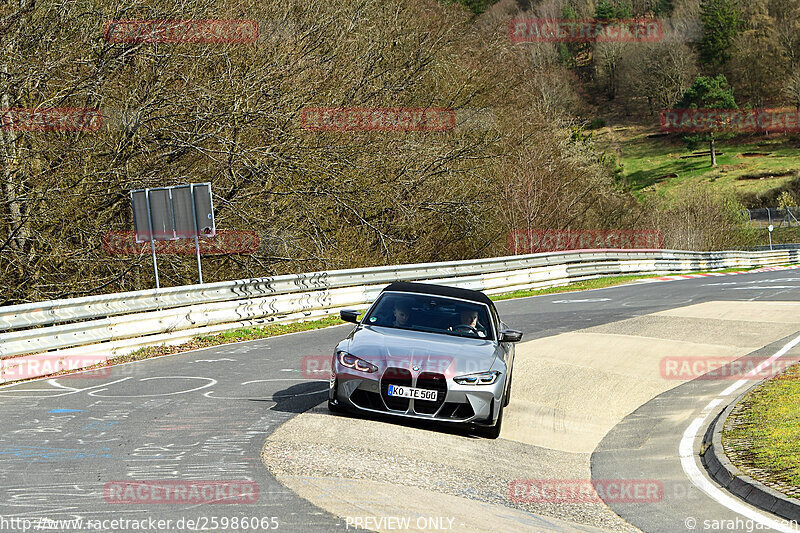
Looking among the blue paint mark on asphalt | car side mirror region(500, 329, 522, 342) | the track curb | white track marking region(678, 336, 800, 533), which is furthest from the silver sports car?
the blue paint mark on asphalt

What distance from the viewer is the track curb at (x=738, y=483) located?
21.0 feet

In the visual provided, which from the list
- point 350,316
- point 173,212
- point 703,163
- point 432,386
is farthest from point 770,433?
point 703,163

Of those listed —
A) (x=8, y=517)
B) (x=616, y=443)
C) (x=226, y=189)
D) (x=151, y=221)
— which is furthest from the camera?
(x=226, y=189)

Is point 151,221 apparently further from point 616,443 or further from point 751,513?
point 751,513

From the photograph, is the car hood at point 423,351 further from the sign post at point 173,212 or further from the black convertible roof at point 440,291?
the sign post at point 173,212

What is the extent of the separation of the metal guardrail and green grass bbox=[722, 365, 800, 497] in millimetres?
9193

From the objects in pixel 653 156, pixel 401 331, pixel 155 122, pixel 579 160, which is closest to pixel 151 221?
pixel 155 122

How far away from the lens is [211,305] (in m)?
16.0

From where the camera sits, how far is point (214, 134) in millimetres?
19781

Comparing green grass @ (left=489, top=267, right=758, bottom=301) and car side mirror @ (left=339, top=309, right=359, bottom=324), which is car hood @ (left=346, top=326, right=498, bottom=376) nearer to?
car side mirror @ (left=339, top=309, right=359, bottom=324)

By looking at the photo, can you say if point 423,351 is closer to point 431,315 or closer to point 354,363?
point 354,363

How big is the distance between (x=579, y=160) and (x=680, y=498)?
45169 mm

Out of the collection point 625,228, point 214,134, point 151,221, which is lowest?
point 625,228

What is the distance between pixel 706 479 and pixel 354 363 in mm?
3543
